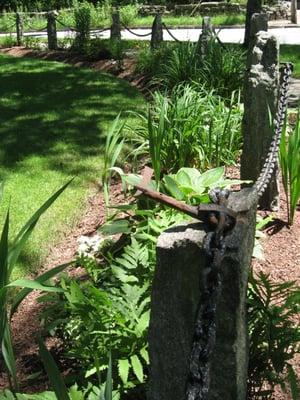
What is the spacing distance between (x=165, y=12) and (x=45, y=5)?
6.62 metres

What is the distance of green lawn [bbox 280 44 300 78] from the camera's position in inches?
429

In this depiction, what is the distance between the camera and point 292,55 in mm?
12016

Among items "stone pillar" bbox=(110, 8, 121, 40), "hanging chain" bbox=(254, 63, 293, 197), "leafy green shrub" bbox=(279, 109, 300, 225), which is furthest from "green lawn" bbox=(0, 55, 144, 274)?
"stone pillar" bbox=(110, 8, 121, 40)

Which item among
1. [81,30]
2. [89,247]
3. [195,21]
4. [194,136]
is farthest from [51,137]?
[195,21]

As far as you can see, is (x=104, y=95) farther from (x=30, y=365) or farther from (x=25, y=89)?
(x=30, y=365)

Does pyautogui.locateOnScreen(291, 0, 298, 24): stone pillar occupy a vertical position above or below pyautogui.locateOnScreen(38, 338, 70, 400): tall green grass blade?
above

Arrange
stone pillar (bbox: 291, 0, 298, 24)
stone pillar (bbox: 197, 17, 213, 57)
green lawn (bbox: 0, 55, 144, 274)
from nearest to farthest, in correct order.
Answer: green lawn (bbox: 0, 55, 144, 274)
stone pillar (bbox: 197, 17, 213, 57)
stone pillar (bbox: 291, 0, 298, 24)

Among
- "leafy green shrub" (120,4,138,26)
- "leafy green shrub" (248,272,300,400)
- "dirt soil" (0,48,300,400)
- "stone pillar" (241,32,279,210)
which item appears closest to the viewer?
"leafy green shrub" (248,272,300,400)

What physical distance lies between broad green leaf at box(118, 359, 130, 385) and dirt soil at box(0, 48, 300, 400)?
2.24 ft

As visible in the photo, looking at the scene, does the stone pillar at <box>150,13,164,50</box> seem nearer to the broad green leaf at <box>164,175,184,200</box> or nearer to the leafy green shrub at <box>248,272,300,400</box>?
the broad green leaf at <box>164,175,184,200</box>

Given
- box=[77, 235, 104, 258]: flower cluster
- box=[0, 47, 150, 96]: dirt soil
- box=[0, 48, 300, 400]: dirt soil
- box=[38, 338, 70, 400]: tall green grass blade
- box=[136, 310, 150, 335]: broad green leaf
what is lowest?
box=[0, 48, 300, 400]: dirt soil

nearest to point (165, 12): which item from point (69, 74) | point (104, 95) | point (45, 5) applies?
point (45, 5)

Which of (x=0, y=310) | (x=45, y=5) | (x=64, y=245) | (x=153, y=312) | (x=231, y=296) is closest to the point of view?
(x=231, y=296)

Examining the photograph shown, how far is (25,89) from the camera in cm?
1014
